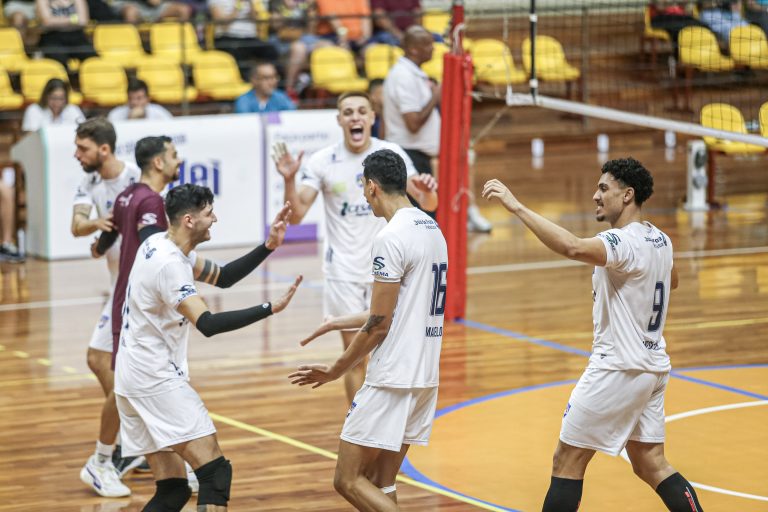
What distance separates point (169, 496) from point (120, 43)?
13.6 metres

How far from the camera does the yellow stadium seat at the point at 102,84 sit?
17.8m

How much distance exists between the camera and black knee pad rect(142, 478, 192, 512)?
6.40m

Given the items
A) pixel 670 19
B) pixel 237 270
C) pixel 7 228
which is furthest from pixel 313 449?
pixel 670 19

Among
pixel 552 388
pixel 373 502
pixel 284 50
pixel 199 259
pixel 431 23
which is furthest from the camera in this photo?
pixel 431 23

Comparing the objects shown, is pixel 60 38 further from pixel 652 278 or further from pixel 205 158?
pixel 652 278

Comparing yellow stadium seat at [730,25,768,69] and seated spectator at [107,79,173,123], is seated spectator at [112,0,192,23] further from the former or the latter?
yellow stadium seat at [730,25,768,69]

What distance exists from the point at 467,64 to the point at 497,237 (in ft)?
15.7

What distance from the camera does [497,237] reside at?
53.2 ft

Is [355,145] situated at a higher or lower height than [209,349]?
higher

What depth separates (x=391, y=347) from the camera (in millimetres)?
6078

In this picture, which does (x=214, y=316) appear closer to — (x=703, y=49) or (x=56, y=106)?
(x=56, y=106)

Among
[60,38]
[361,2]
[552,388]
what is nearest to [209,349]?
[552,388]

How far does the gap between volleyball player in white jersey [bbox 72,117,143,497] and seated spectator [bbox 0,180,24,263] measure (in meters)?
6.59

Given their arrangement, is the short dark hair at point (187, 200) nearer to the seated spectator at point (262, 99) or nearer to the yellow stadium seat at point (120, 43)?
the seated spectator at point (262, 99)
